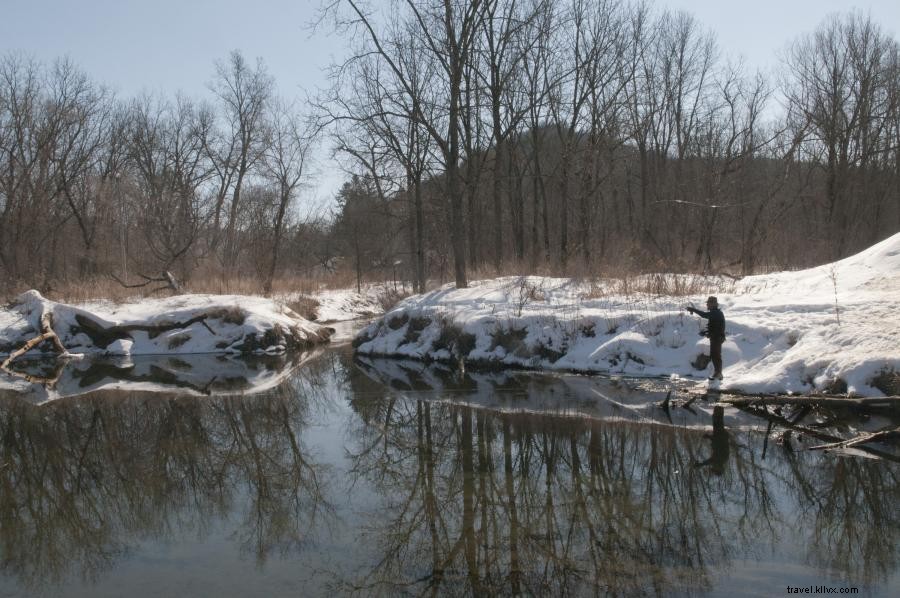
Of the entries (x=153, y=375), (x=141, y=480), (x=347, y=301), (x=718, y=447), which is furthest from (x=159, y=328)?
(x=718, y=447)

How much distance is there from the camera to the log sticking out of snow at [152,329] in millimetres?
19766

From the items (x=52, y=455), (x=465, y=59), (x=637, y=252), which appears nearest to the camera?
(x=52, y=455)

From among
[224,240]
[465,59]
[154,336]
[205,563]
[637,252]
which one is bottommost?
[205,563]

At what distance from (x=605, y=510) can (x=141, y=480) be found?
5.25 meters

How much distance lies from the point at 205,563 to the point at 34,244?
1221 inches

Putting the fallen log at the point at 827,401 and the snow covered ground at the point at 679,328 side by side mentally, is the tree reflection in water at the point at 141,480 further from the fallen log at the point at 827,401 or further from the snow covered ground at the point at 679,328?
the fallen log at the point at 827,401

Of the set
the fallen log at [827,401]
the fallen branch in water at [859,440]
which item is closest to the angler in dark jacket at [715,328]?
the fallen log at [827,401]

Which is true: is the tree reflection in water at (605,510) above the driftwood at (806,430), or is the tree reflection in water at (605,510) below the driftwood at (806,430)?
below

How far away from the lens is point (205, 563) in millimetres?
5422

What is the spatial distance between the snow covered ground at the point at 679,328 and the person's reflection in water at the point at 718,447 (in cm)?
122

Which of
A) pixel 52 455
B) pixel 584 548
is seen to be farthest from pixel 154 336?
pixel 584 548

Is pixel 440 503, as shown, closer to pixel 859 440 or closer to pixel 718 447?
pixel 718 447

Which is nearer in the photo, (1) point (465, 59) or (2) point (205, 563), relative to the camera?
(2) point (205, 563)

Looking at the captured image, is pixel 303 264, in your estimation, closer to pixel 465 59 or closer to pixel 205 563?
pixel 465 59
